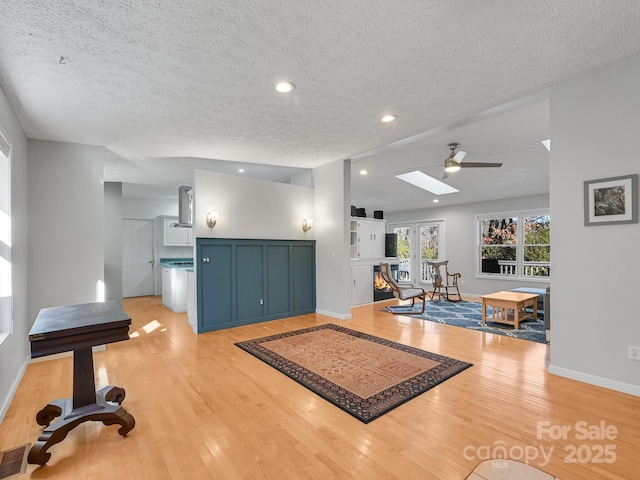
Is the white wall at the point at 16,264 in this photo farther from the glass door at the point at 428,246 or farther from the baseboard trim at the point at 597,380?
the glass door at the point at 428,246

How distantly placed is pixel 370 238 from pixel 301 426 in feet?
18.2

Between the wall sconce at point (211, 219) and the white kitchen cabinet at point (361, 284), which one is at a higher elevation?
the wall sconce at point (211, 219)

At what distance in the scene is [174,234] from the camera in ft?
29.5

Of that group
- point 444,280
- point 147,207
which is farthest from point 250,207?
point 444,280

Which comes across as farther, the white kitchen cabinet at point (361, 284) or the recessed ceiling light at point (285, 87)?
the white kitchen cabinet at point (361, 284)

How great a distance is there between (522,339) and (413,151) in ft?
10.7

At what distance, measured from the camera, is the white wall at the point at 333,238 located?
5.45 metres

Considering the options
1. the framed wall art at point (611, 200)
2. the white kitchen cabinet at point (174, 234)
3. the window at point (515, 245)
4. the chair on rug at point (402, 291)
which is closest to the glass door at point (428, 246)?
the window at point (515, 245)

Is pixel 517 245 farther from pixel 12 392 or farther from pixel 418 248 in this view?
pixel 12 392

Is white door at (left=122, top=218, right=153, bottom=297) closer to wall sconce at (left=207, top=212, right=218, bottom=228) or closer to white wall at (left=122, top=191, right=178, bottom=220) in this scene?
white wall at (left=122, top=191, right=178, bottom=220)

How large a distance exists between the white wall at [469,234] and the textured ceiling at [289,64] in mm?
3955

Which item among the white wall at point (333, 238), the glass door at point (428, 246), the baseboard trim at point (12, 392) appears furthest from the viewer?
the glass door at point (428, 246)

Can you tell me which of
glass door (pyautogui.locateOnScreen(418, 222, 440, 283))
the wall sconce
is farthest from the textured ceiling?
glass door (pyautogui.locateOnScreen(418, 222, 440, 283))

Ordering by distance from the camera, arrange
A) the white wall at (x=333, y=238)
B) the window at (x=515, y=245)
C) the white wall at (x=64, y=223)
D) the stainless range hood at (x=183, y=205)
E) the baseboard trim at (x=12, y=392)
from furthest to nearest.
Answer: the window at (x=515, y=245), the stainless range hood at (x=183, y=205), the white wall at (x=333, y=238), the white wall at (x=64, y=223), the baseboard trim at (x=12, y=392)
